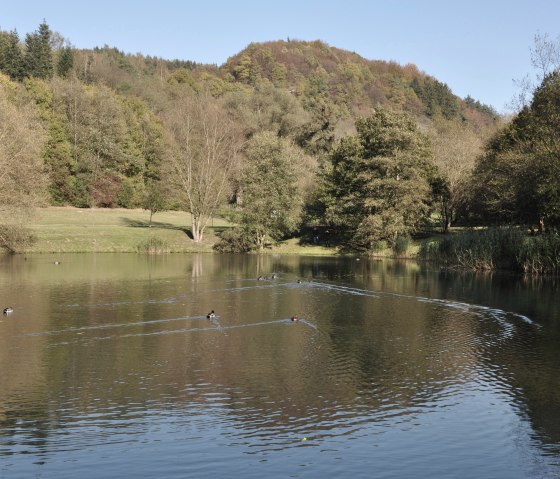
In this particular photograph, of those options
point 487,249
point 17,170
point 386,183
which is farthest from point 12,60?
point 487,249

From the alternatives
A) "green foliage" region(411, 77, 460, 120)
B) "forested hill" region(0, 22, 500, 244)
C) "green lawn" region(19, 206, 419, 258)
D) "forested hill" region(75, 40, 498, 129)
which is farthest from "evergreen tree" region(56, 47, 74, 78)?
"green foliage" region(411, 77, 460, 120)

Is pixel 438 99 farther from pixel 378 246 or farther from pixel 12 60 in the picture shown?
pixel 378 246

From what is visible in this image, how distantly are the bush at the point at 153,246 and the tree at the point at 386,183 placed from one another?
19729mm

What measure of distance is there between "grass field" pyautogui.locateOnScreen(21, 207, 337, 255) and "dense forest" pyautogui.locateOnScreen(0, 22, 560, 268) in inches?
90.6

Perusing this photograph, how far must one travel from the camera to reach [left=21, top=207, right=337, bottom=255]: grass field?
216ft

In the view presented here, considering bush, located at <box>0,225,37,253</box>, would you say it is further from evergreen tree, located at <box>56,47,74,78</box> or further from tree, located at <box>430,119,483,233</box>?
evergreen tree, located at <box>56,47,74,78</box>

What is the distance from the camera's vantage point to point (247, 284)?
4203 centimetres

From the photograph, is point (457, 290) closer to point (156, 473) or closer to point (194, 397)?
point (194, 397)

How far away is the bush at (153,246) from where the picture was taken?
220 ft

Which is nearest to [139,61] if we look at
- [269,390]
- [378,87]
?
[378,87]

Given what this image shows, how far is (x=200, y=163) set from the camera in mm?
73312

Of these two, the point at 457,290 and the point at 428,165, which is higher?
the point at 428,165

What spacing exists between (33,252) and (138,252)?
1066 cm

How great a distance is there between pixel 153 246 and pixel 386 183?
2635 cm
